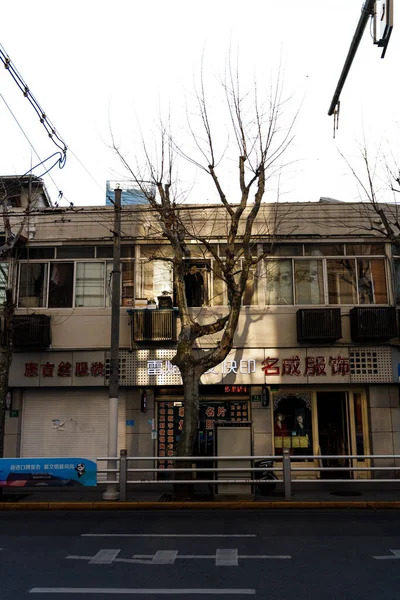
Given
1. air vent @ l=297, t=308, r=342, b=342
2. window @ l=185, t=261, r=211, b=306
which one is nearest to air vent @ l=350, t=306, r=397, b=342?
air vent @ l=297, t=308, r=342, b=342

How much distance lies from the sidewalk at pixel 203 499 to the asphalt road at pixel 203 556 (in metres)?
0.86

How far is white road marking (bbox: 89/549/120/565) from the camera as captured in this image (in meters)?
7.65

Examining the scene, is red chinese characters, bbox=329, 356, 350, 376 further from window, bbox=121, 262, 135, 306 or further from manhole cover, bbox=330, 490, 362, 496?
window, bbox=121, 262, 135, 306

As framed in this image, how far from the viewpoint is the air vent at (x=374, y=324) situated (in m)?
16.8

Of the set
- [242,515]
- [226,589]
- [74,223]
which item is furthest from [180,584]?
[74,223]

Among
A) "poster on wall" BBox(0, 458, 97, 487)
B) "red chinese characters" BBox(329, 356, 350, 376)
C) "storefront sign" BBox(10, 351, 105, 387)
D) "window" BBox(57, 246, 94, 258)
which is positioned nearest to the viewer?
"poster on wall" BBox(0, 458, 97, 487)

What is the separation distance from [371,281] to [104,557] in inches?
498

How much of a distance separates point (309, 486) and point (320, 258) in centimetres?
685

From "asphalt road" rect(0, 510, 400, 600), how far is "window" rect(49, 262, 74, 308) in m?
7.80

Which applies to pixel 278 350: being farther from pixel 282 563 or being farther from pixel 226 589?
pixel 226 589

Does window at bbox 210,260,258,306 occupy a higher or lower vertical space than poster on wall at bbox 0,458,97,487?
higher

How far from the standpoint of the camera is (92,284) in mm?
18109

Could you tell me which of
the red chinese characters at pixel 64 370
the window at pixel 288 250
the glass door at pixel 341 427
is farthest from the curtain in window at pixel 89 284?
the glass door at pixel 341 427

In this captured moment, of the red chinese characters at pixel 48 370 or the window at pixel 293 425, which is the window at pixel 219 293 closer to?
the window at pixel 293 425
